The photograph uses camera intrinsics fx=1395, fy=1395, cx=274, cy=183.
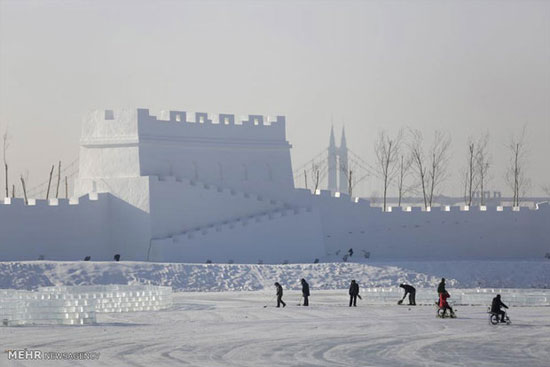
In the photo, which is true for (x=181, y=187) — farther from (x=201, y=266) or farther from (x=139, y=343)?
(x=139, y=343)

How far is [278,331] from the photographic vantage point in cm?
3195

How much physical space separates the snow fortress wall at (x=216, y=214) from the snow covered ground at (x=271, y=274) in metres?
3.29

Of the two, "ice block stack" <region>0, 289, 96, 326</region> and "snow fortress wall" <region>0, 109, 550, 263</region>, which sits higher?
"snow fortress wall" <region>0, 109, 550, 263</region>

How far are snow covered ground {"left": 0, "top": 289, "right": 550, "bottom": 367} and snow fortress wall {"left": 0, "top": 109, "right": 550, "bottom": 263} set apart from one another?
14.9 m

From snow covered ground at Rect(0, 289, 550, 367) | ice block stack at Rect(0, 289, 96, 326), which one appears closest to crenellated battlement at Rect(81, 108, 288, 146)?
snow covered ground at Rect(0, 289, 550, 367)

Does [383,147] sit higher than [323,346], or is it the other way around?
[383,147]

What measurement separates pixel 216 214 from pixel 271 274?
20.7 ft

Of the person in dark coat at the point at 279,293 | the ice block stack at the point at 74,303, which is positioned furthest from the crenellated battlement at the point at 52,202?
the person in dark coat at the point at 279,293

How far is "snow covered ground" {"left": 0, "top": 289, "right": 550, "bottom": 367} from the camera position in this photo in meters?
26.4

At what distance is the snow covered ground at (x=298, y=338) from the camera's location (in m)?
26.4

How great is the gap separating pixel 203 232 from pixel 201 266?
13.2 ft

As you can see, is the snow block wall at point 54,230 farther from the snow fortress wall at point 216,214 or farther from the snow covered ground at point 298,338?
the snow covered ground at point 298,338

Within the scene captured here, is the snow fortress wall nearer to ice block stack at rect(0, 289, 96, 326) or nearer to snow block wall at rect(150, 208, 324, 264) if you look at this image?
snow block wall at rect(150, 208, 324, 264)

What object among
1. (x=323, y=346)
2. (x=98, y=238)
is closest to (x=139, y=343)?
(x=323, y=346)
